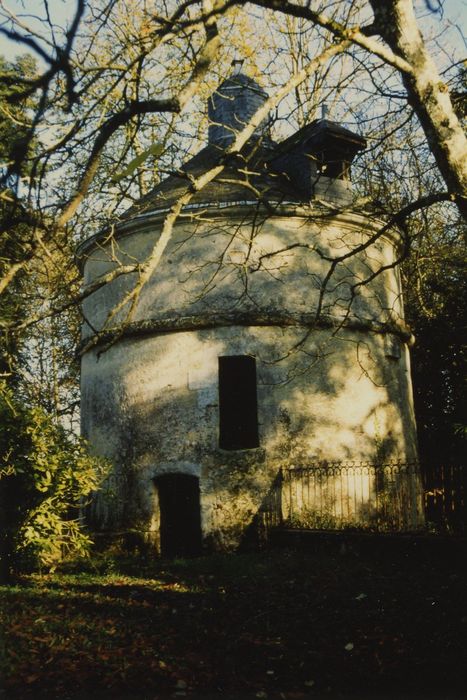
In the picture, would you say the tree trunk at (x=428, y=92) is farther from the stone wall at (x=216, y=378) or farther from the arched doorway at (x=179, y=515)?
the arched doorway at (x=179, y=515)

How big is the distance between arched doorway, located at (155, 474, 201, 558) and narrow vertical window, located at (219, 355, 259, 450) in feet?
3.78

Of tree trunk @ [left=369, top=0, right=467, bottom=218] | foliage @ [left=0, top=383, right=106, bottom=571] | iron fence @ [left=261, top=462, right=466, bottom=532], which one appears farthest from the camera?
iron fence @ [left=261, top=462, right=466, bottom=532]

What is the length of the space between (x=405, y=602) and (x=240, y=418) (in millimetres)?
6026

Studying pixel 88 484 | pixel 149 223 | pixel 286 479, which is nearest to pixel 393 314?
pixel 286 479

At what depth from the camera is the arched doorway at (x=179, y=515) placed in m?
12.0

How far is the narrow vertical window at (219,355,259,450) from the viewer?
12062 millimetres

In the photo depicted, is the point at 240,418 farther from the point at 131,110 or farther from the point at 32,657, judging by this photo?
the point at 131,110

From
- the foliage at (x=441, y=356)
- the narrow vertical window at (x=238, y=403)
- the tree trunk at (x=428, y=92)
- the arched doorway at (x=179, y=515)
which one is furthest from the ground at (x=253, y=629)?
the foliage at (x=441, y=356)

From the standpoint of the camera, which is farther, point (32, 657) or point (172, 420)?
point (172, 420)

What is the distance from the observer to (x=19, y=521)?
9.20m

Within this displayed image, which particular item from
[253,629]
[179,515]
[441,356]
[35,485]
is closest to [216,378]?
[179,515]

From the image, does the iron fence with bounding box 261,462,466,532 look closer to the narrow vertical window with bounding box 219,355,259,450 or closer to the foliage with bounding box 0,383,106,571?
the narrow vertical window with bounding box 219,355,259,450

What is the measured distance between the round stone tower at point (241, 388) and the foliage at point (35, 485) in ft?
5.47

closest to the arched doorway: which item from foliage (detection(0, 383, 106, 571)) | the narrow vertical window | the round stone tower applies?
the round stone tower
